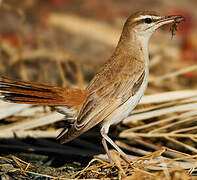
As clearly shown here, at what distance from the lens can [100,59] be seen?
673 centimetres

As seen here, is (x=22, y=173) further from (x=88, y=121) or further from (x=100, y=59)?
(x=100, y=59)

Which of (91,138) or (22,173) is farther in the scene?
(91,138)

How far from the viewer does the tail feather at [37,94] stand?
126 inches

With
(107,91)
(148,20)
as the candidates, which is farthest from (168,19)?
(107,91)

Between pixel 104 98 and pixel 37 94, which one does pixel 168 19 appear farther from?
pixel 37 94

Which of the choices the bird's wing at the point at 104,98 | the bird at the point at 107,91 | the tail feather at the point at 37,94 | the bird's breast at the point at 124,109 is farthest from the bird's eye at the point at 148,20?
the tail feather at the point at 37,94

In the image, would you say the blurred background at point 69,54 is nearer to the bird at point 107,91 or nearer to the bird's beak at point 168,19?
the bird at point 107,91

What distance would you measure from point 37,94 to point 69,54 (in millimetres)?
2241

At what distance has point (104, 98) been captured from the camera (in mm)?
3355

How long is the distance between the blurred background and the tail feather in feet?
1.65

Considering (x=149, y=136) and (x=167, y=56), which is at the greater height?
(x=167, y=56)

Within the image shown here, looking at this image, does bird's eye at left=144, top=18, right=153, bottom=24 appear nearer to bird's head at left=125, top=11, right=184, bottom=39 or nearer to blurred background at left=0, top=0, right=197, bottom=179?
bird's head at left=125, top=11, right=184, bottom=39

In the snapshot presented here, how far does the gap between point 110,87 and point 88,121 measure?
352mm

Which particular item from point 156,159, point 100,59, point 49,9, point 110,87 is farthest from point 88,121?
point 49,9
